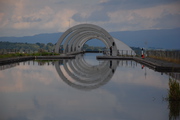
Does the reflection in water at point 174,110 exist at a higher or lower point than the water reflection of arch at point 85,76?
lower

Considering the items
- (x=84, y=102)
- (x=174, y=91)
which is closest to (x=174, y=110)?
(x=174, y=91)

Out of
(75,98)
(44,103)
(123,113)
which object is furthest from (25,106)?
(123,113)

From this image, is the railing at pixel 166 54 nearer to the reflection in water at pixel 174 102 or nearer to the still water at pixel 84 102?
the still water at pixel 84 102

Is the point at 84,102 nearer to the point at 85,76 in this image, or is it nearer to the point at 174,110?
the point at 174,110

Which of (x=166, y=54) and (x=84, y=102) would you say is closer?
(x=84, y=102)

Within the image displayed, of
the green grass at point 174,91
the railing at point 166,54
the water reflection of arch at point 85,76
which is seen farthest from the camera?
the railing at point 166,54

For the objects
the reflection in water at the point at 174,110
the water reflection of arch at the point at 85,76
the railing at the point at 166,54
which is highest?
the railing at the point at 166,54

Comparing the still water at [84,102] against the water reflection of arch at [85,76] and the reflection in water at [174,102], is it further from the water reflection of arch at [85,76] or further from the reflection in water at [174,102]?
the water reflection of arch at [85,76]

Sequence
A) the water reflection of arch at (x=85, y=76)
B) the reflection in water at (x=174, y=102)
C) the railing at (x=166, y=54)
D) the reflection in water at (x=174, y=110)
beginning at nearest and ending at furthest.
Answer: the reflection in water at (x=174, y=110)
the reflection in water at (x=174, y=102)
the water reflection of arch at (x=85, y=76)
the railing at (x=166, y=54)

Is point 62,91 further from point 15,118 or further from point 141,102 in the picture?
point 15,118

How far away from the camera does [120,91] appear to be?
10.9 meters

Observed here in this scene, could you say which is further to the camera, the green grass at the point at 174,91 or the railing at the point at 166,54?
the railing at the point at 166,54

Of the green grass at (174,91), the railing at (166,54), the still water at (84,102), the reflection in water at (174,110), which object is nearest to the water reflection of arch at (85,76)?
the still water at (84,102)

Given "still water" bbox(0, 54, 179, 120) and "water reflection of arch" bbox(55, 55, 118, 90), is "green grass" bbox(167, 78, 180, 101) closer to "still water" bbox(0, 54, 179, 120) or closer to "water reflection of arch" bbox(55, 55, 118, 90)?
"still water" bbox(0, 54, 179, 120)
